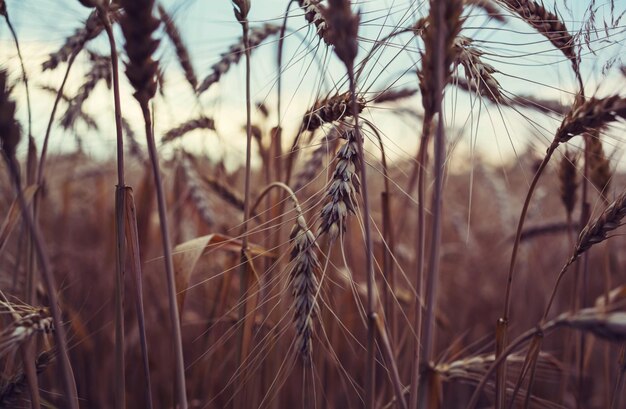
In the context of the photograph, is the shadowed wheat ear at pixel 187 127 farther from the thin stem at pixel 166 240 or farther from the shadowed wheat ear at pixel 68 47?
the thin stem at pixel 166 240

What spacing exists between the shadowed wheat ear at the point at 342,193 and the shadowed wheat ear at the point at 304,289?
0.05 m

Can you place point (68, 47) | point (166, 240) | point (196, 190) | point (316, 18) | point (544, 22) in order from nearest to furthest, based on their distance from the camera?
point (166, 240), point (316, 18), point (544, 22), point (68, 47), point (196, 190)

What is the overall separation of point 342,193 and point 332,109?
0.18 meters

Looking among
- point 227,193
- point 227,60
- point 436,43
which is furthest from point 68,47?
point 436,43

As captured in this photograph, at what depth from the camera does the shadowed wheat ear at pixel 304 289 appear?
2.54 feet

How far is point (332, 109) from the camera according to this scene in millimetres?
873

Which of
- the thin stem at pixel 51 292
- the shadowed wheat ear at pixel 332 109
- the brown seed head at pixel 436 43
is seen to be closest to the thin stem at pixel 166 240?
the thin stem at pixel 51 292

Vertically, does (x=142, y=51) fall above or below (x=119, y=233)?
above

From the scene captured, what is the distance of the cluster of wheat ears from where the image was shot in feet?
2.23

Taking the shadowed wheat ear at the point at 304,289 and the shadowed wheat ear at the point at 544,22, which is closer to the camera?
the shadowed wheat ear at the point at 304,289

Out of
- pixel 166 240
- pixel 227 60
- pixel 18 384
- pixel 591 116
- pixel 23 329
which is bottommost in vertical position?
pixel 18 384

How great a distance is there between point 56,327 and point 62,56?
688 millimetres

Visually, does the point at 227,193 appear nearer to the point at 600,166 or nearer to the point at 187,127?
the point at 187,127

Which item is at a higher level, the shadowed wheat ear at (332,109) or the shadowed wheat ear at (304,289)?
the shadowed wheat ear at (332,109)
